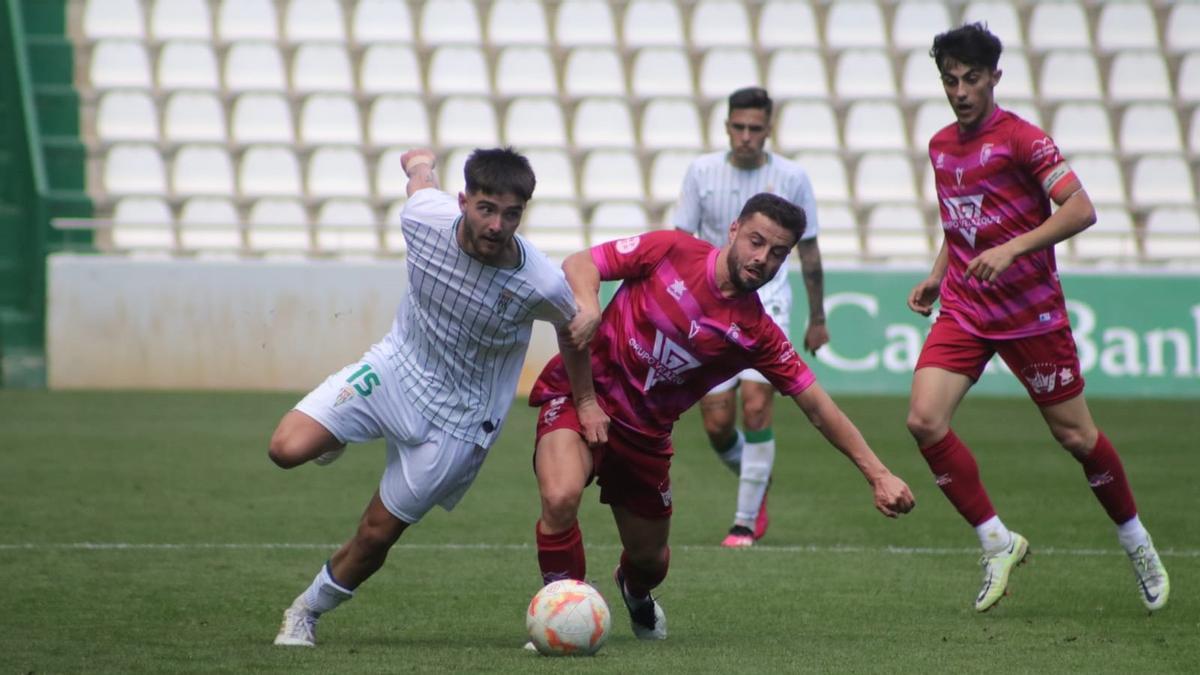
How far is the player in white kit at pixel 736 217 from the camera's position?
8656 millimetres

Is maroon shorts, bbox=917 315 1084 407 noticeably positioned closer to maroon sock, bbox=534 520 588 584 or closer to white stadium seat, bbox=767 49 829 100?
maroon sock, bbox=534 520 588 584

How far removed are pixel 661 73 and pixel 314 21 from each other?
3860 mm

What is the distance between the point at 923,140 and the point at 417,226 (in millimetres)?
13900

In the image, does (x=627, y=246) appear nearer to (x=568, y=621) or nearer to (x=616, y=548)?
(x=568, y=621)

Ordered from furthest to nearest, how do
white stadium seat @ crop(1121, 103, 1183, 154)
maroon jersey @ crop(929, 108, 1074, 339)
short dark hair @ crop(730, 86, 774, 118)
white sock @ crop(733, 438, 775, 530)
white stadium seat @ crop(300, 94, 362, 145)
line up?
white stadium seat @ crop(1121, 103, 1183, 154), white stadium seat @ crop(300, 94, 362, 145), short dark hair @ crop(730, 86, 774, 118), white sock @ crop(733, 438, 775, 530), maroon jersey @ crop(929, 108, 1074, 339)

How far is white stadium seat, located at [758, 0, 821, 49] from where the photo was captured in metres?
19.8

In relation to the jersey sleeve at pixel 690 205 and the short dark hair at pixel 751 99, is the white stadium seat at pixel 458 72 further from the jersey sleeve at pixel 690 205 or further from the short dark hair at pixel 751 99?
the short dark hair at pixel 751 99

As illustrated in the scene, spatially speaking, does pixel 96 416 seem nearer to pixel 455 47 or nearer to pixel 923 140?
pixel 455 47

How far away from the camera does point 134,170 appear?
17.3m

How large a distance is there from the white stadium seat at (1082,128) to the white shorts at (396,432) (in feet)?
46.8

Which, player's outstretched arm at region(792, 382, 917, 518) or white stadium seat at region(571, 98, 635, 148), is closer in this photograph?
player's outstretched arm at region(792, 382, 917, 518)

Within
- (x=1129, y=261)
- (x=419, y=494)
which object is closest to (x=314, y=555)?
(x=419, y=494)

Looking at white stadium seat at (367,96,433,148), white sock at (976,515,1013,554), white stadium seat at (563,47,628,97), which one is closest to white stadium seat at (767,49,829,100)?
white stadium seat at (563,47,628,97)

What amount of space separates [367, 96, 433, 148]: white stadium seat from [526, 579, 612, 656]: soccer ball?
42.5ft
